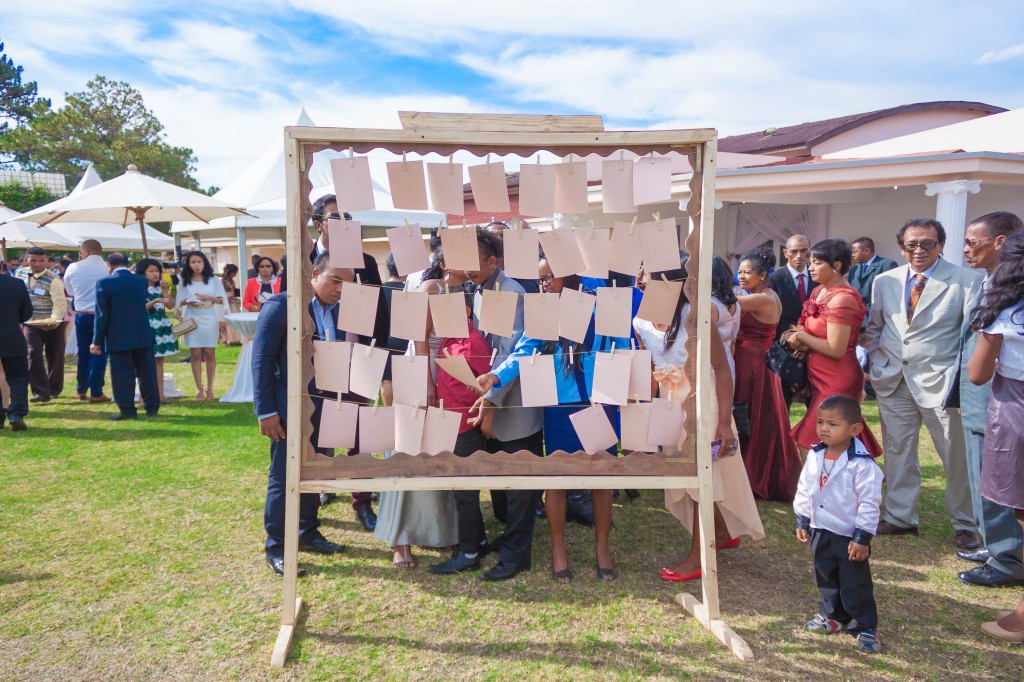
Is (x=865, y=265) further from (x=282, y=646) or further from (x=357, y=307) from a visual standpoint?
(x=282, y=646)

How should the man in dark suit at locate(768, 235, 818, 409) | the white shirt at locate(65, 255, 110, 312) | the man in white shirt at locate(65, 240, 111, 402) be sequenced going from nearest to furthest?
the man in dark suit at locate(768, 235, 818, 409)
the man in white shirt at locate(65, 240, 111, 402)
the white shirt at locate(65, 255, 110, 312)

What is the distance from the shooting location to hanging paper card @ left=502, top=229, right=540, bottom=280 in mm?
2789

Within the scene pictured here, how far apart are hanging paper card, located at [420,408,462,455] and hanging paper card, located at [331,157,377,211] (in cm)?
89

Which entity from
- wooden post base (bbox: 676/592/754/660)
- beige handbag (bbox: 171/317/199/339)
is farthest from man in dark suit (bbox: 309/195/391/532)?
beige handbag (bbox: 171/317/199/339)

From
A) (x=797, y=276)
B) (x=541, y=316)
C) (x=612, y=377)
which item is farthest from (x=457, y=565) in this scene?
(x=797, y=276)

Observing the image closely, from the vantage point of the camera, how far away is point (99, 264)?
8.03 meters

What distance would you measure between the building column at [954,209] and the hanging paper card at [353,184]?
23.0 ft

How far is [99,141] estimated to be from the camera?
3509cm

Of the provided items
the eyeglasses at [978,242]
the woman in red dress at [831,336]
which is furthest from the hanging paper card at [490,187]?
the eyeglasses at [978,242]

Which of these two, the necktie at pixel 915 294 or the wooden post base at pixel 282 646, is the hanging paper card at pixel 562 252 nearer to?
the wooden post base at pixel 282 646

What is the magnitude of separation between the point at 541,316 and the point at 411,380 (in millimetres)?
612

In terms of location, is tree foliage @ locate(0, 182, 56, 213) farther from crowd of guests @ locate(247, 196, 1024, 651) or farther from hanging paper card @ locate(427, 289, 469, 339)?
hanging paper card @ locate(427, 289, 469, 339)

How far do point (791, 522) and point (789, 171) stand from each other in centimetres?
569

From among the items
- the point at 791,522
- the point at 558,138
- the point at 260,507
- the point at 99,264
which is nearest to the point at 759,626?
the point at 791,522
